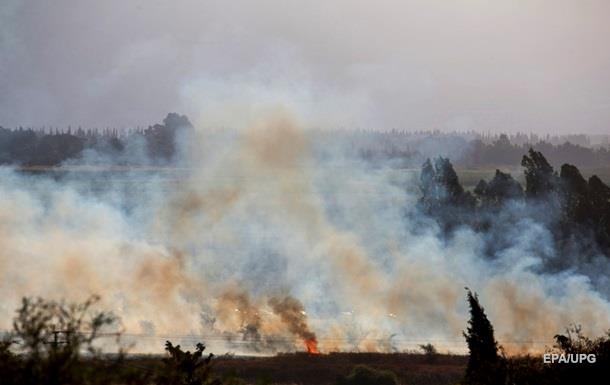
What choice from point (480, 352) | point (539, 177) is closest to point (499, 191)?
point (539, 177)

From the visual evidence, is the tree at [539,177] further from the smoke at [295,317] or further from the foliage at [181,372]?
the foliage at [181,372]

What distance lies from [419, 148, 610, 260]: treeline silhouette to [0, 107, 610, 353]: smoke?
1.34 meters

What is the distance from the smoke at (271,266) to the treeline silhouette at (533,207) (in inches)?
52.9

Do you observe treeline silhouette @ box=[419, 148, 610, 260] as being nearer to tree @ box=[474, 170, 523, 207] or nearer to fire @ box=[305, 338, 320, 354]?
tree @ box=[474, 170, 523, 207]

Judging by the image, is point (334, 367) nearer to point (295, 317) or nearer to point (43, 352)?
point (295, 317)

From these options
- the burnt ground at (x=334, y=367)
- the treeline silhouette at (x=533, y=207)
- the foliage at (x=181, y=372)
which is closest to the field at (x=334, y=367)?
the burnt ground at (x=334, y=367)

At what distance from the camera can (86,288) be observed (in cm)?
7981

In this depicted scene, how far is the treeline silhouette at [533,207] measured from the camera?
3396 inches

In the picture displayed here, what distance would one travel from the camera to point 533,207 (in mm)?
92625

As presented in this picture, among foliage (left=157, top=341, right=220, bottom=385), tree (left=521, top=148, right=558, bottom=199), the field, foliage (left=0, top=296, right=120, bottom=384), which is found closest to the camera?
foliage (left=0, top=296, right=120, bottom=384)

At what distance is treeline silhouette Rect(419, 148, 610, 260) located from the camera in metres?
86.2

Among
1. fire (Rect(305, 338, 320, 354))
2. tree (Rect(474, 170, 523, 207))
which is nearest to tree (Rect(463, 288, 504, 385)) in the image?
fire (Rect(305, 338, 320, 354))

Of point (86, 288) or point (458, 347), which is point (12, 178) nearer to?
point (86, 288)

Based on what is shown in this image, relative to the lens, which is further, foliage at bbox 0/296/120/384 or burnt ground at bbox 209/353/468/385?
burnt ground at bbox 209/353/468/385
